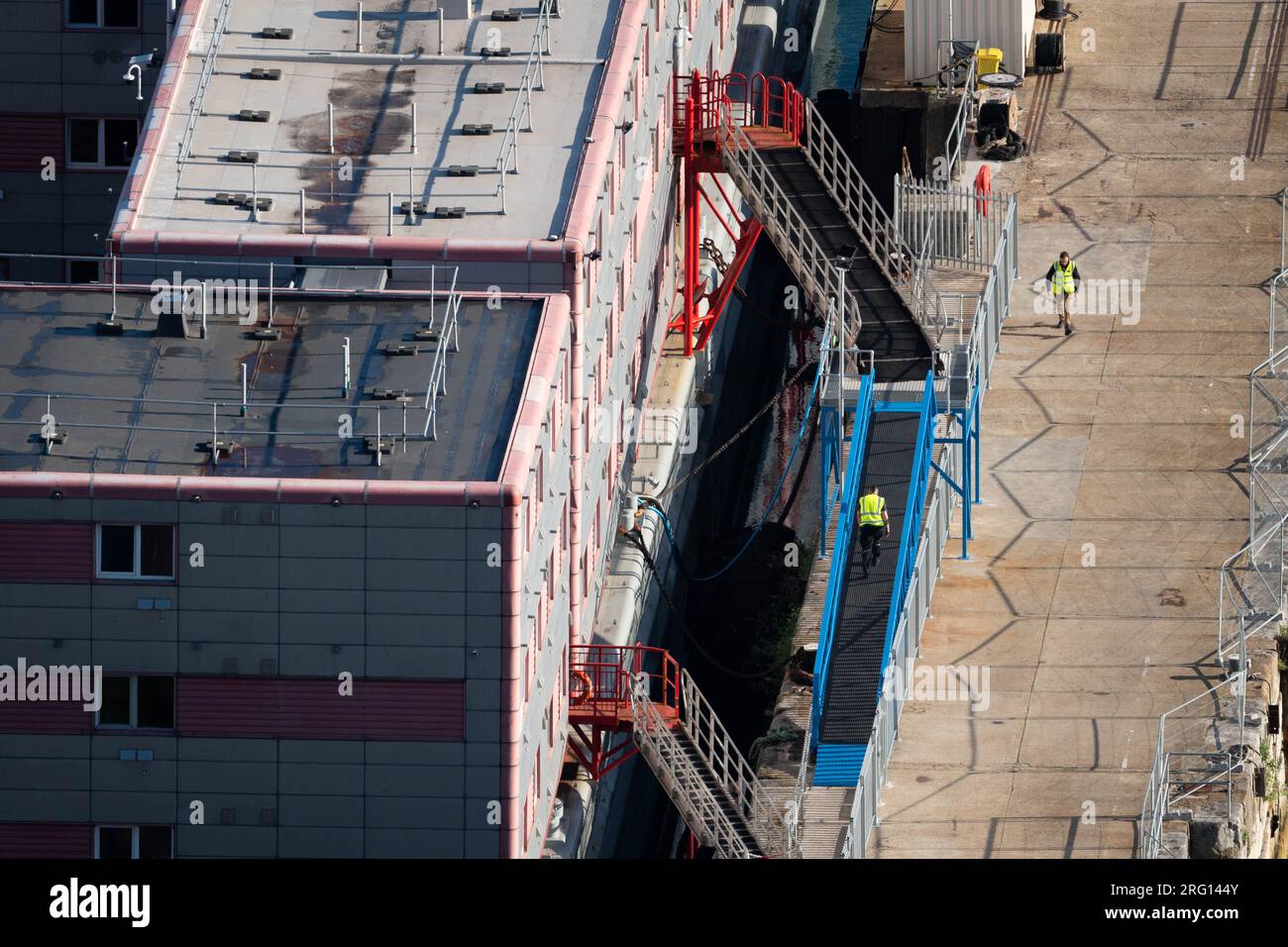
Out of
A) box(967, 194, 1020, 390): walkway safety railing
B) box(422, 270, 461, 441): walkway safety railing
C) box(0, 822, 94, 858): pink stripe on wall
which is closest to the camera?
box(0, 822, 94, 858): pink stripe on wall

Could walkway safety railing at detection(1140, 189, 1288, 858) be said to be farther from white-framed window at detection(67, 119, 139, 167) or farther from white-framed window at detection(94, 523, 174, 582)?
white-framed window at detection(67, 119, 139, 167)

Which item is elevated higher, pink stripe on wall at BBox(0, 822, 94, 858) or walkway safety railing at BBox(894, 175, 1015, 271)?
walkway safety railing at BBox(894, 175, 1015, 271)

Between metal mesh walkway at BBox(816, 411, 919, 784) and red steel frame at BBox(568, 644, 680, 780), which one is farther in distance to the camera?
red steel frame at BBox(568, 644, 680, 780)

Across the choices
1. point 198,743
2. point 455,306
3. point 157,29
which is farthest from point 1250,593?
point 157,29

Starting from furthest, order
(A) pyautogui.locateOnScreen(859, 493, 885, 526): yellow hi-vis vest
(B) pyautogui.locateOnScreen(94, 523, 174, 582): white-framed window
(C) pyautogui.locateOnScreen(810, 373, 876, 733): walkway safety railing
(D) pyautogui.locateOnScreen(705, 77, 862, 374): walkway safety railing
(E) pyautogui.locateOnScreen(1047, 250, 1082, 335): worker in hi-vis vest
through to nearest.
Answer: (E) pyautogui.locateOnScreen(1047, 250, 1082, 335): worker in hi-vis vest, (D) pyautogui.locateOnScreen(705, 77, 862, 374): walkway safety railing, (A) pyautogui.locateOnScreen(859, 493, 885, 526): yellow hi-vis vest, (C) pyautogui.locateOnScreen(810, 373, 876, 733): walkway safety railing, (B) pyautogui.locateOnScreen(94, 523, 174, 582): white-framed window

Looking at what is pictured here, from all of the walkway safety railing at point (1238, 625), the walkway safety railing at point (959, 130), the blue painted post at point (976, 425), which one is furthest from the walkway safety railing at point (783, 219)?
the walkway safety railing at point (1238, 625)

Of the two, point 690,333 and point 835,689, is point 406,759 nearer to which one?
point 835,689

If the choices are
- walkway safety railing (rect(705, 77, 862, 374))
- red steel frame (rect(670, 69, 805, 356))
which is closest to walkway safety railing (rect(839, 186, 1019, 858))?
walkway safety railing (rect(705, 77, 862, 374))

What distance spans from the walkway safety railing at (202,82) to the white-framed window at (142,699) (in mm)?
11095

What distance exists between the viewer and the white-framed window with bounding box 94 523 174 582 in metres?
49.2

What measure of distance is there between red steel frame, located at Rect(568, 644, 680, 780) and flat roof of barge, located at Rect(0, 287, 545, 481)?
6.62 meters

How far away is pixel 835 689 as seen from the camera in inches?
2194

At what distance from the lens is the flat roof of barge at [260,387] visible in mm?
50031

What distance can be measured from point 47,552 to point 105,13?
21.6m
